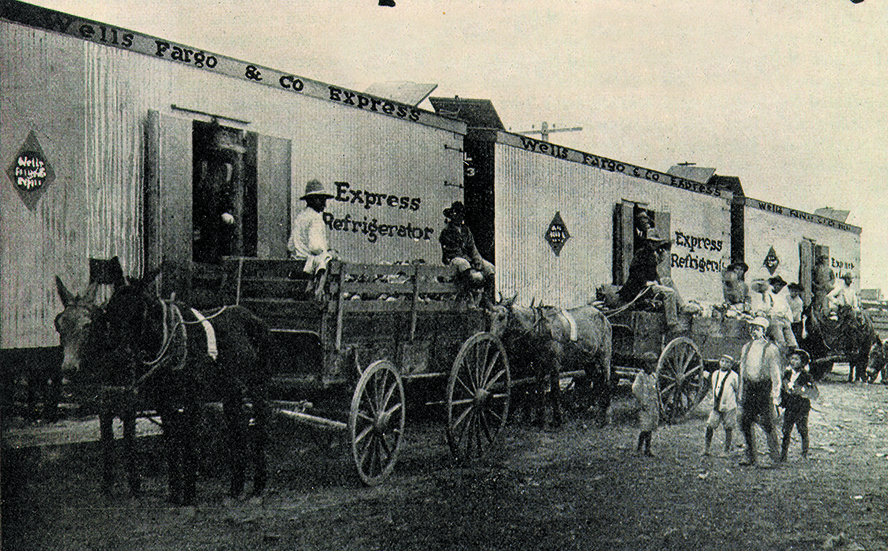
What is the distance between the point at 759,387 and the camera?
602 cm

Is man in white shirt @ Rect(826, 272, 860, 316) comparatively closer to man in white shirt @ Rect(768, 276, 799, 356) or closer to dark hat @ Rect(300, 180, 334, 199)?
man in white shirt @ Rect(768, 276, 799, 356)

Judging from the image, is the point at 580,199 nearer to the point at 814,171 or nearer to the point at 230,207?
the point at 814,171

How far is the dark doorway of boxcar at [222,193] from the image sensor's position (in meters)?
6.88

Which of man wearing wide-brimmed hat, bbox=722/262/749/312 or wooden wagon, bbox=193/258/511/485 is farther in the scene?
man wearing wide-brimmed hat, bbox=722/262/749/312

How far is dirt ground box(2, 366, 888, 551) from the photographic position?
422 cm

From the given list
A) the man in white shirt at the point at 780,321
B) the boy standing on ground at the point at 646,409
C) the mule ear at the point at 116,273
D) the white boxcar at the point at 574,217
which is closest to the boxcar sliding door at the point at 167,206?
the mule ear at the point at 116,273

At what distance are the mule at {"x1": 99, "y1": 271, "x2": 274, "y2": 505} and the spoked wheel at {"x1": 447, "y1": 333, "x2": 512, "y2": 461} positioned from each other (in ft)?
5.64

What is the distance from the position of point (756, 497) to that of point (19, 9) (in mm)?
6926

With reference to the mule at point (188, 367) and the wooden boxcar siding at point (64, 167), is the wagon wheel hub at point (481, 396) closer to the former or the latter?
the mule at point (188, 367)

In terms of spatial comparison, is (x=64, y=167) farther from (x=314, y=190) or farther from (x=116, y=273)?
(x=314, y=190)

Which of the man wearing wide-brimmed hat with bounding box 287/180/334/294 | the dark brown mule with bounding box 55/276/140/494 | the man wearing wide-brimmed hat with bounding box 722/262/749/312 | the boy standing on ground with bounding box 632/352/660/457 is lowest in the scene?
the boy standing on ground with bounding box 632/352/660/457

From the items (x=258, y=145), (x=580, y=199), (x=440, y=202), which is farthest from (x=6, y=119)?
(x=580, y=199)

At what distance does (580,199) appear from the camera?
1207 cm

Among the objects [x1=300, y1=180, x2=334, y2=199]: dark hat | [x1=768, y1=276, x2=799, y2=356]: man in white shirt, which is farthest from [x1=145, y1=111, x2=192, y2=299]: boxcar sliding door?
[x1=768, y1=276, x2=799, y2=356]: man in white shirt
